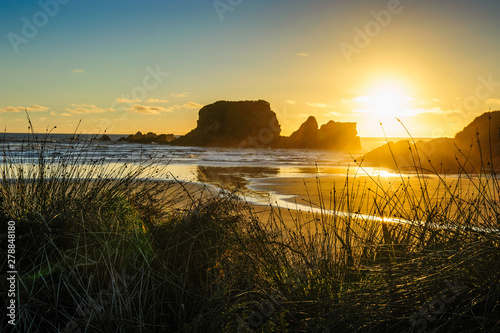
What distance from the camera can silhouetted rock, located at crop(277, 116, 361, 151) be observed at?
261 feet

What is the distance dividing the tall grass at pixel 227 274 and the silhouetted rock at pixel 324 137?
241ft

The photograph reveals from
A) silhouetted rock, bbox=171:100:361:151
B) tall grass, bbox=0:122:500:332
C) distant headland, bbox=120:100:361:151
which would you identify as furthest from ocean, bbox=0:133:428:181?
silhouetted rock, bbox=171:100:361:151

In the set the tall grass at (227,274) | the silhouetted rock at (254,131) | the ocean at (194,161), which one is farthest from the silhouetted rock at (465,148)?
the silhouetted rock at (254,131)

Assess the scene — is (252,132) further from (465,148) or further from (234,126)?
(465,148)

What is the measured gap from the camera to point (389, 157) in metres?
26.9

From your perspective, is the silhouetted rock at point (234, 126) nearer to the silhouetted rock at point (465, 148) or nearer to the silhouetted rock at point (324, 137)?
the silhouetted rock at point (324, 137)

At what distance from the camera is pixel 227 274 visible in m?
2.97

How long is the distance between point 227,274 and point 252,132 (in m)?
88.0

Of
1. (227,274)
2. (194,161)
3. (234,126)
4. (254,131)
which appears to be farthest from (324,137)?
(227,274)

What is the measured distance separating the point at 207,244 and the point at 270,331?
1190 mm

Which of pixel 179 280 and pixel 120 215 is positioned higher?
pixel 120 215

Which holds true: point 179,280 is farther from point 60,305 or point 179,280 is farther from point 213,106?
point 213,106

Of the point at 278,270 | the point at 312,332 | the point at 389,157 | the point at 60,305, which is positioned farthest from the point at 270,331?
the point at 389,157

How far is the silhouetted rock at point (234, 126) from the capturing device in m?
87.3
